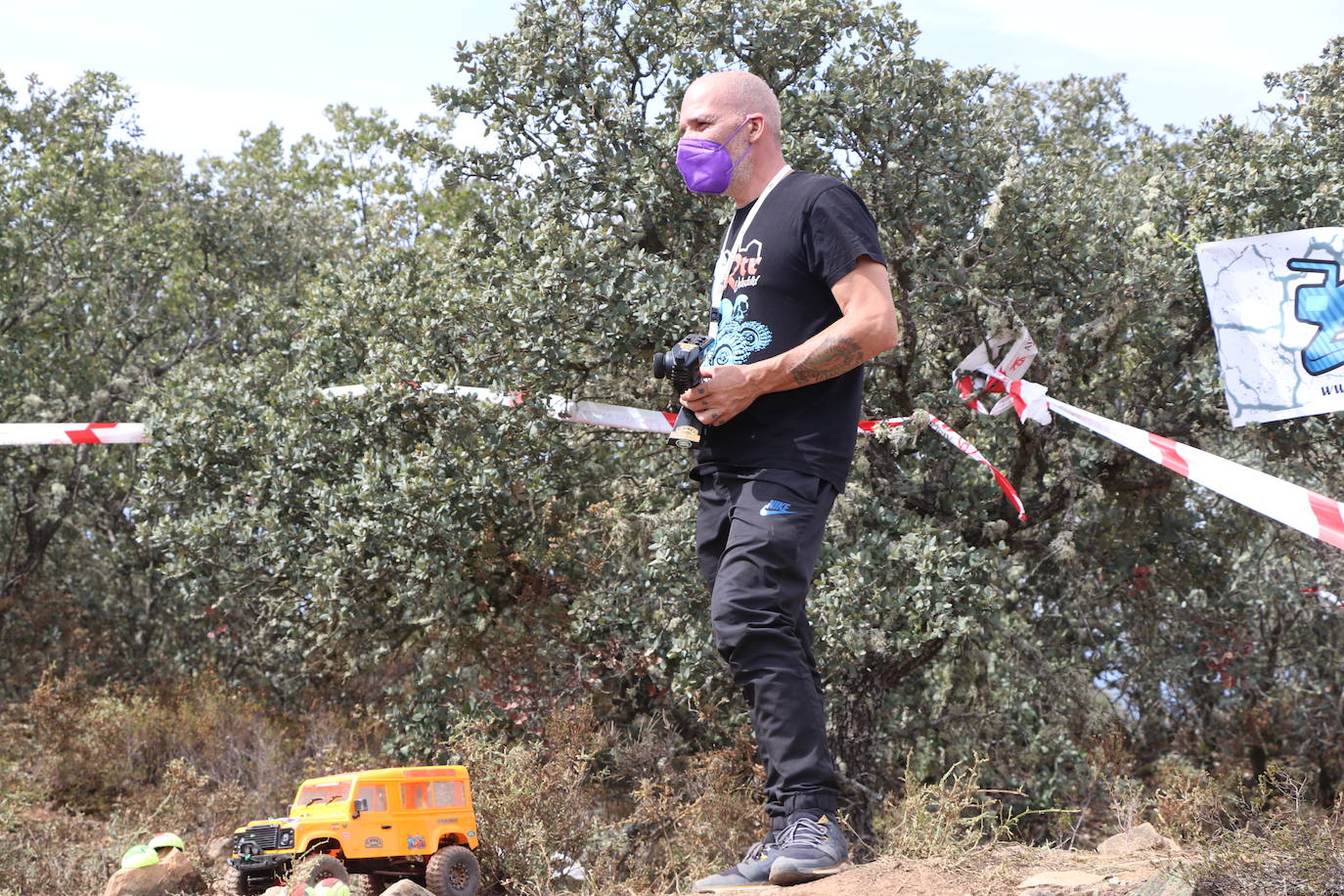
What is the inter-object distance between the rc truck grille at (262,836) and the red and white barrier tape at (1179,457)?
397 cm

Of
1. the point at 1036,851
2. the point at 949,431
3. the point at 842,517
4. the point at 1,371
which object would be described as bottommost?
the point at 1036,851

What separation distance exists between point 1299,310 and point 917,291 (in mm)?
1837

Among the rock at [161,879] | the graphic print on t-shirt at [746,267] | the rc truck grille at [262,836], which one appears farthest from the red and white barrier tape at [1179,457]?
the rock at [161,879]

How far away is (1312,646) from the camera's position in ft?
29.3

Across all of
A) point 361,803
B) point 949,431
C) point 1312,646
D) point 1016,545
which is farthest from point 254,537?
point 1312,646

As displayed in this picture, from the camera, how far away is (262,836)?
4535 millimetres

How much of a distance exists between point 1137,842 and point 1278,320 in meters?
3.07

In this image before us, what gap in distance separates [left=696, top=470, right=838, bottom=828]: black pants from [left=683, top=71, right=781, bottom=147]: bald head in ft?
3.54

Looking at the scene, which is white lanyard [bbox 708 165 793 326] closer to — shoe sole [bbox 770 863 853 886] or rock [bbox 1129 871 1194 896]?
shoe sole [bbox 770 863 853 886]

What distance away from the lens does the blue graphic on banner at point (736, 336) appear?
356 centimetres

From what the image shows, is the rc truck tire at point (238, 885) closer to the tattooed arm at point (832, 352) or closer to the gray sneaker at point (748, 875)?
the gray sneaker at point (748, 875)

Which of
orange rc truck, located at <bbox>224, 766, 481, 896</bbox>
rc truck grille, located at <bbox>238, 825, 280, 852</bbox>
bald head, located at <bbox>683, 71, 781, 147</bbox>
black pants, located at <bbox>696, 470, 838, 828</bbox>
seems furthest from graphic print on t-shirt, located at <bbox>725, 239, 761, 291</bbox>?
rc truck grille, located at <bbox>238, 825, 280, 852</bbox>

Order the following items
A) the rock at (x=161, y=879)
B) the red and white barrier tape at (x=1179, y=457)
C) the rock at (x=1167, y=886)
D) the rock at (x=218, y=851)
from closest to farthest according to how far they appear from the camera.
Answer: the rock at (x=1167, y=886), the rock at (x=161, y=879), the red and white barrier tape at (x=1179, y=457), the rock at (x=218, y=851)

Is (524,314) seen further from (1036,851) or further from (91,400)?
(91,400)
